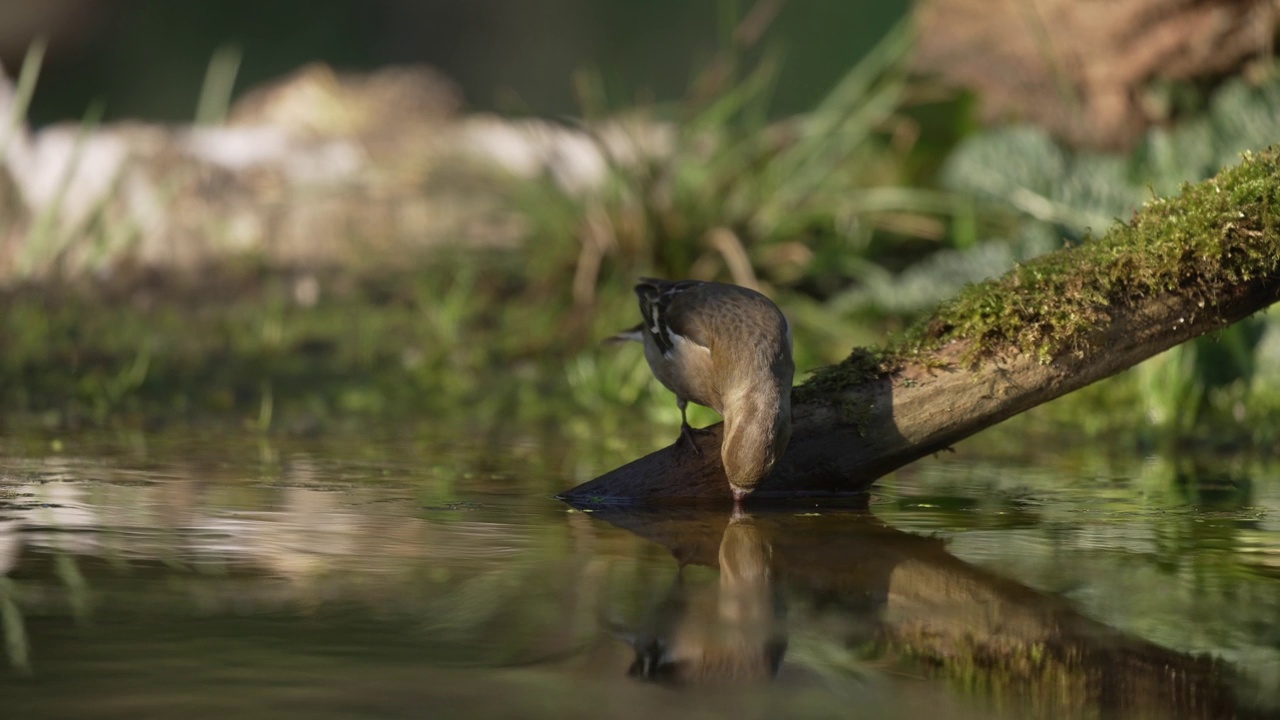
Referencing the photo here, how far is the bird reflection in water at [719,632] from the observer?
204 centimetres

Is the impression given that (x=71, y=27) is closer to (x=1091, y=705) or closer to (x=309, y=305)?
(x=309, y=305)

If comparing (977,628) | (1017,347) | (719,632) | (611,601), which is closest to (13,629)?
(611,601)

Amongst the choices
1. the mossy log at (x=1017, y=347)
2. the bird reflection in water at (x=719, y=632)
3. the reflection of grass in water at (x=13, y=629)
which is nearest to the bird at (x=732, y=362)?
the mossy log at (x=1017, y=347)

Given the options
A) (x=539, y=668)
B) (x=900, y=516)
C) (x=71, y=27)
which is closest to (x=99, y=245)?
(x=900, y=516)

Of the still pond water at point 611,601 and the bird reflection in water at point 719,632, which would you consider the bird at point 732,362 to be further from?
the bird reflection in water at point 719,632

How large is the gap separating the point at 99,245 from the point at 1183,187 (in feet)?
17.1

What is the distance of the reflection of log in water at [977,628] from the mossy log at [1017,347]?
328 mm

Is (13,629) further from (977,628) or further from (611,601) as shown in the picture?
(977,628)

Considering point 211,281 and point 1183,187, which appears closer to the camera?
point 1183,187

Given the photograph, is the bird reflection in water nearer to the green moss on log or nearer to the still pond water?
the still pond water

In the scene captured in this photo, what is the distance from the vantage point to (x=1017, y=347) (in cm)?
348

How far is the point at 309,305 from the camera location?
7.45 metres

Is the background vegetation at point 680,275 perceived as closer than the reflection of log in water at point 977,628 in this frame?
No

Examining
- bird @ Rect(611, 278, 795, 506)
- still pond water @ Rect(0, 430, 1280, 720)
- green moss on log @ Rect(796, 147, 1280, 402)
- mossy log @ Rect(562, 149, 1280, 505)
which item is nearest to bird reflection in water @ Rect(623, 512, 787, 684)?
still pond water @ Rect(0, 430, 1280, 720)
